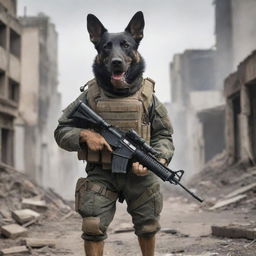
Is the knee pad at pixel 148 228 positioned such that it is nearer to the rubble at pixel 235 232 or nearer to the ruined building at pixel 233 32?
the rubble at pixel 235 232

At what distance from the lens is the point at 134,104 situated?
3525 millimetres

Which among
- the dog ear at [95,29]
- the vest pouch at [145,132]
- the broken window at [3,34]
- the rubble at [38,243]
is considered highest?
the broken window at [3,34]

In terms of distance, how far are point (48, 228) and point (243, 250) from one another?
5056mm

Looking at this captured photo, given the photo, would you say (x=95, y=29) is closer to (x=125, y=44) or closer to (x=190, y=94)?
(x=125, y=44)

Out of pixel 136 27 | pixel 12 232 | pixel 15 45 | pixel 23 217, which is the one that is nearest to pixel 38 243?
pixel 12 232

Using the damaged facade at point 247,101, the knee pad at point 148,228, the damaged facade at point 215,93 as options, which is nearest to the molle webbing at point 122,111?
the knee pad at point 148,228

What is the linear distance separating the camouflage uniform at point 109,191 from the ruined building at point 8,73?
16.9m

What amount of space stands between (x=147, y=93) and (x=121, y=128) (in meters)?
0.39

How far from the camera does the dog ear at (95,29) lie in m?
3.63

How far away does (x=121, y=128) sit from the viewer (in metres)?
3.55

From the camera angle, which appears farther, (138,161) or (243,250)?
(243,250)

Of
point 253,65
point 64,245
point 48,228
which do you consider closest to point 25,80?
point 253,65

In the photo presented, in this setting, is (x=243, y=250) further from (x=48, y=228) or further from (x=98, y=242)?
(x=48, y=228)

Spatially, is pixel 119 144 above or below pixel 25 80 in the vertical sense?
below
